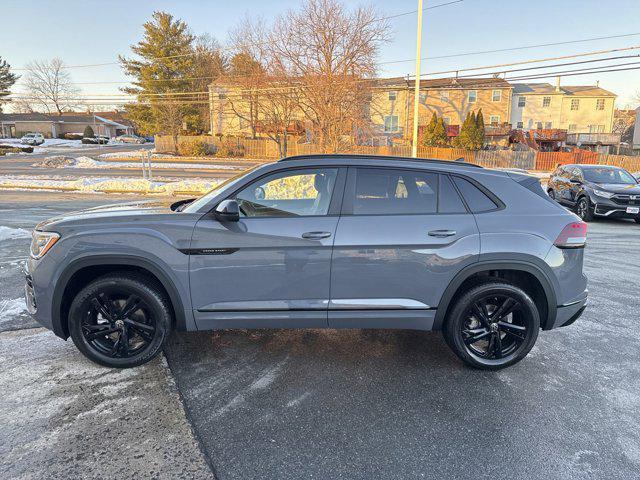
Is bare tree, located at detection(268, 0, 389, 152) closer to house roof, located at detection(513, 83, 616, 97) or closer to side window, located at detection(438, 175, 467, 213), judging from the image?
side window, located at detection(438, 175, 467, 213)

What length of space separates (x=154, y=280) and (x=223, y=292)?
0.62 metres

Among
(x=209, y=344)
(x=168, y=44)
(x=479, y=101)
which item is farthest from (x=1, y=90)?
(x=209, y=344)

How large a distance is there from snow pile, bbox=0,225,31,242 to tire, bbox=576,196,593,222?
13.6 metres

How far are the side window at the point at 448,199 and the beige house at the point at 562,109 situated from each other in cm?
4801

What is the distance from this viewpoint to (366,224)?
10.9 ft

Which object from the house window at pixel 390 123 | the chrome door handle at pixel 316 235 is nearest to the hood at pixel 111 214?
the chrome door handle at pixel 316 235

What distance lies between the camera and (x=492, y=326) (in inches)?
140

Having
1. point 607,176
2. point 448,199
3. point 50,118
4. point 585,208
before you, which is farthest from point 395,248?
point 50,118

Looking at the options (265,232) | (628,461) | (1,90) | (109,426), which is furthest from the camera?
(1,90)

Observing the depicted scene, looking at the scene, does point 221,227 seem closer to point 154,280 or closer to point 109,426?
point 154,280

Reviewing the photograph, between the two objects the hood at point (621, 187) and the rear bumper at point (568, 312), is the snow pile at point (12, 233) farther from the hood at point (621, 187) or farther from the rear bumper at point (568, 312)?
the hood at point (621, 187)

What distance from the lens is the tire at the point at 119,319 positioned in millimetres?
3350

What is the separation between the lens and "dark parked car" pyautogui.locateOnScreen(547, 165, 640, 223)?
11227 mm

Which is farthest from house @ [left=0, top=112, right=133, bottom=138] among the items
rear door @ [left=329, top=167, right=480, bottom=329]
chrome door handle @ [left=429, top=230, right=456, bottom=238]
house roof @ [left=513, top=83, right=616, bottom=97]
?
chrome door handle @ [left=429, top=230, right=456, bottom=238]
